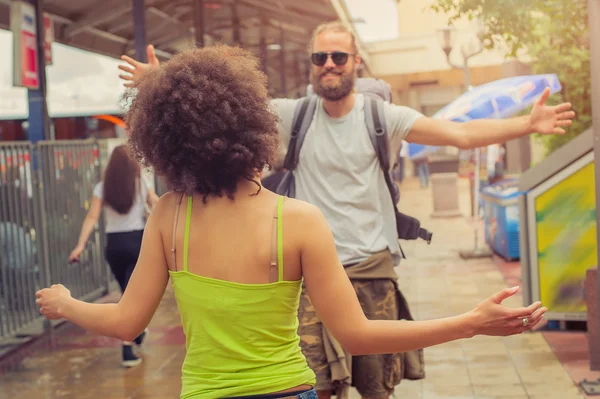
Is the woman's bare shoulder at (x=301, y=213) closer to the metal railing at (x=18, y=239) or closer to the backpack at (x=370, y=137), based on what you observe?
the backpack at (x=370, y=137)

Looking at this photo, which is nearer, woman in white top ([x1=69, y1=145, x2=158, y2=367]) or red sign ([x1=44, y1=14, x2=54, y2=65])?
woman in white top ([x1=69, y1=145, x2=158, y2=367])

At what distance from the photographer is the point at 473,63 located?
3228 centimetres

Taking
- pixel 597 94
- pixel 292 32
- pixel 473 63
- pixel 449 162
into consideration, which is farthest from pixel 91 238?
pixel 473 63

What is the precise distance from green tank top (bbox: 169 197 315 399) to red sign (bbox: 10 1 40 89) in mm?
8023

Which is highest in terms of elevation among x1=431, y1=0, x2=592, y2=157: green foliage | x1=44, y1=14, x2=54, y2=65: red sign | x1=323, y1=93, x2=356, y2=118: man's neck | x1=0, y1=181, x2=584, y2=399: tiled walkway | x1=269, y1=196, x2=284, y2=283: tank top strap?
x1=44, y1=14, x2=54, y2=65: red sign

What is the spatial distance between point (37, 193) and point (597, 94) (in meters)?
5.18

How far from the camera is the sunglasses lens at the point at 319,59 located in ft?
14.8

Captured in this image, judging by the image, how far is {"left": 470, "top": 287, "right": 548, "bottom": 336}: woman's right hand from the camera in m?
2.35

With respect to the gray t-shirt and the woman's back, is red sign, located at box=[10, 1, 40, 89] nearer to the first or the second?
the gray t-shirt

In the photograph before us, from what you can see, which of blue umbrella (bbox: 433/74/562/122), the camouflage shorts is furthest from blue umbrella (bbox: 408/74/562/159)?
the camouflage shorts

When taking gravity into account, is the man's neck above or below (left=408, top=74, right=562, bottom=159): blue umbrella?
below

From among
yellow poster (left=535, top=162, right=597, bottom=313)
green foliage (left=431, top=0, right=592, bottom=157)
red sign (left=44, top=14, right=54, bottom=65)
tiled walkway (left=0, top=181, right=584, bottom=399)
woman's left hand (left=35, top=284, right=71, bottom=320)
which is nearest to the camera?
woman's left hand (left=35, top=284, right=71, bottom=320)

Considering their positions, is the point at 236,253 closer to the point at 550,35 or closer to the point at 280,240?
the point at 280,240

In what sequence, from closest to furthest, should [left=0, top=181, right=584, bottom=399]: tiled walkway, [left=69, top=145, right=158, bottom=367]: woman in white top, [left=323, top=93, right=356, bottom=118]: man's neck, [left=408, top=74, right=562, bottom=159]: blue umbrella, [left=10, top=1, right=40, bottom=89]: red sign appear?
[left=323, top=93, right=356, bottom=118]: man's neck → [left=0, top=181, right=584, bottom=399]: tiled walkway → [left=69, top=145, right=158, bottom=367]: woman in white top → [left=10, top=1, right=40, bottom=89]: red sign → [left=408, top=74, right=562, bottom=159]: blue umbrella
